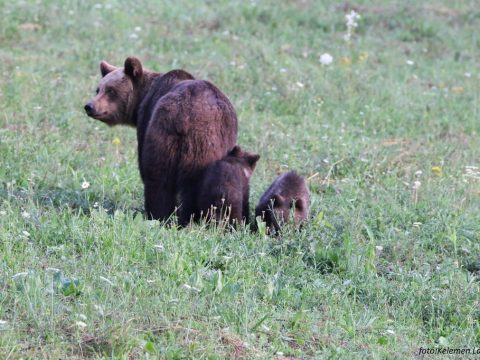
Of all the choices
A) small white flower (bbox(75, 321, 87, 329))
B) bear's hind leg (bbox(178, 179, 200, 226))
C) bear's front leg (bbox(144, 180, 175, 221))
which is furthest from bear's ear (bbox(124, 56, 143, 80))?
small white flower (bbox(75, 321, 87, 329))

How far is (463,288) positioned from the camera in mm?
6797

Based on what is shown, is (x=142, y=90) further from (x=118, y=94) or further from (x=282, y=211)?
(x=282, y=211)

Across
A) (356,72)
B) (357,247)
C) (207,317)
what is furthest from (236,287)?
→ (356,72)

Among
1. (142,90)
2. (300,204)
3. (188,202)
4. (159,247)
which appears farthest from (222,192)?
(142,90)

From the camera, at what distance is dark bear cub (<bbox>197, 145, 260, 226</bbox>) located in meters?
7.64

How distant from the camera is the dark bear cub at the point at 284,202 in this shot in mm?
8000

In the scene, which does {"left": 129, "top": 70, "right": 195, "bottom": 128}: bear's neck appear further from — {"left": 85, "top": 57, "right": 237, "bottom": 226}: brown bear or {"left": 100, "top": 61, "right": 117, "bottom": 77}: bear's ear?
{"left": 100, "top": 61, "right": 117, "bottom": 77}: bear's ear

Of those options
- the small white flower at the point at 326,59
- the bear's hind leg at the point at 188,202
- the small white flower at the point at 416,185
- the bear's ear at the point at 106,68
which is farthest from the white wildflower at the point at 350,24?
the bear's hind leg at the point at 188,202

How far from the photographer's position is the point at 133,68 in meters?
8.57

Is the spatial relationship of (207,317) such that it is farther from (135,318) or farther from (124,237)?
(124,237)

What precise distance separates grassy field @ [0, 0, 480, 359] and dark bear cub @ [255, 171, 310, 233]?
278 millimetres

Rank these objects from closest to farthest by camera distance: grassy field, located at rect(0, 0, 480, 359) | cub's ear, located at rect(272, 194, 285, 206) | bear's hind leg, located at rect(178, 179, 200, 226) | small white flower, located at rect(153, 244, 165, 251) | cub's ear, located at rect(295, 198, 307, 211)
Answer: grassy field, located at rect(0, 0, 480, 359)
small white flower, located at rect(153, 244, 165, 251)
bear's hind leg, located at rect(178, 179, 200, 226)
cub's ear, located at rect(272, 194, 285, 206)
cub's ear, located at rect(295, 198, 307, 211)

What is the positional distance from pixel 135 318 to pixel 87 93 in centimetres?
681

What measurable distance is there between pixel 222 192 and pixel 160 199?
588 millimetres
